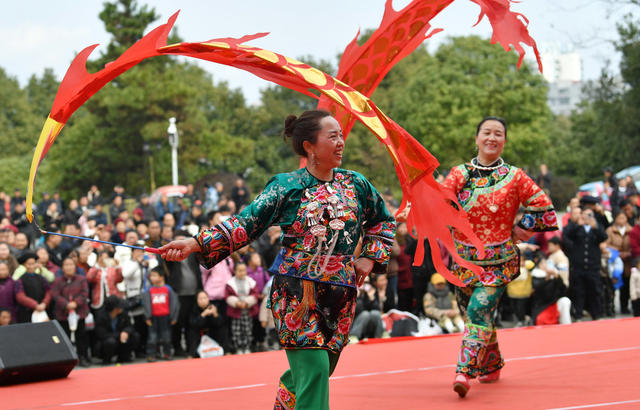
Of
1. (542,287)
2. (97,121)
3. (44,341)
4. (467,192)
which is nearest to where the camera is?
(467,192)

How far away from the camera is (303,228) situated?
390 centimetres

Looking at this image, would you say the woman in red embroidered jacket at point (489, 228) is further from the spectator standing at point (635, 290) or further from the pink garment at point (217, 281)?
the spectator standing at point (635, 290)

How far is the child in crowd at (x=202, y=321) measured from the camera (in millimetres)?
9180

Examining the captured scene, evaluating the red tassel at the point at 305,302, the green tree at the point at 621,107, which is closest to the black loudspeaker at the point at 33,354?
the red tassel at the point at 305,302

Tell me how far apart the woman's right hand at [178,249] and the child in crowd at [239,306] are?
5544mm

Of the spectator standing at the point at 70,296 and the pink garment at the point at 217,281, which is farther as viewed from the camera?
the pink garment at the point at 217,281

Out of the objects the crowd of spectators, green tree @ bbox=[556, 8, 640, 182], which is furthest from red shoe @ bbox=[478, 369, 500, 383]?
green tree @ bbox=[556, 8, 640, 182]

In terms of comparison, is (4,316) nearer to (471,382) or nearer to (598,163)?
(471,382)

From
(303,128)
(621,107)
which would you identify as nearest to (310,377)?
(303,128)

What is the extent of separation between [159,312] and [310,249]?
555 centimetres

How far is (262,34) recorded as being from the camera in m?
4.34

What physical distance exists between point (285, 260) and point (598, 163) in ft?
139

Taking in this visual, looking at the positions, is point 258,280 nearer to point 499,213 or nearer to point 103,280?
point 103,280

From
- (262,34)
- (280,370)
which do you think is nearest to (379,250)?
(262,34)
